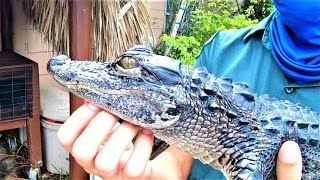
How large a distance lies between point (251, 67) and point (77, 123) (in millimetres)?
761

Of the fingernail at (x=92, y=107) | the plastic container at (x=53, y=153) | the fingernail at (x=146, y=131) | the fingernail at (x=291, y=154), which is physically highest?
the fingernail at (x=92, y=107)

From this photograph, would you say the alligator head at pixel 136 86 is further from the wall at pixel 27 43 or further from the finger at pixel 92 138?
the wall at pixel 27 43

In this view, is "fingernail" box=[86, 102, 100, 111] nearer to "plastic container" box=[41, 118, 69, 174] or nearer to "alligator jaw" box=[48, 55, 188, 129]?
"alligator jaw" box=[48, 55, 188, 129]

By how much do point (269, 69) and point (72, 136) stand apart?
81cm

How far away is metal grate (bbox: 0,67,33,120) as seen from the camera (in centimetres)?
356

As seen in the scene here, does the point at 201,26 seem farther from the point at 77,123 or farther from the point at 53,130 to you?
the point at 77,123

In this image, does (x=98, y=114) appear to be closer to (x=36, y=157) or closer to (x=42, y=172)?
(x=36, y=157)

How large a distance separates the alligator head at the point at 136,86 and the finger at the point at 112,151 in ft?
0.15

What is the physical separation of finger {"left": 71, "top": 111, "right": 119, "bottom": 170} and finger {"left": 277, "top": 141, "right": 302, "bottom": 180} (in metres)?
0.46

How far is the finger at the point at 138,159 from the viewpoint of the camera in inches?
42.6

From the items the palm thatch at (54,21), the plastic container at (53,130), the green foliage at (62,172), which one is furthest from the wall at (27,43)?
the green foliage at (62,172)

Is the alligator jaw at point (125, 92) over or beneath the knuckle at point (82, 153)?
over

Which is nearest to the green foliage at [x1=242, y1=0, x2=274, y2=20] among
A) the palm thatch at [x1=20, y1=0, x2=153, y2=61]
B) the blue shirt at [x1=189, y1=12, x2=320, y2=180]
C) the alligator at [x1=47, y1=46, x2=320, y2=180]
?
the palm thatch at [x1=20, y1=0, x2=153, y2=61]

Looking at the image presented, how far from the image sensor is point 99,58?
3.43 metres
